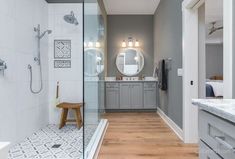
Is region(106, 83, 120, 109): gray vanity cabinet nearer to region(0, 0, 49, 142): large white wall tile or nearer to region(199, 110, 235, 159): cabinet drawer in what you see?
region(0, 0, 49, 142): large white wall tile

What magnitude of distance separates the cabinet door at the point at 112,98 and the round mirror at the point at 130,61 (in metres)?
0.83

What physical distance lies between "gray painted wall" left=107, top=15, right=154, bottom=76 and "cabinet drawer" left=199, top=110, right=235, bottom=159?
506 centimetres

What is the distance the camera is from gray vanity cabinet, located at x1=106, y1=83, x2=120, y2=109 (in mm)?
5592

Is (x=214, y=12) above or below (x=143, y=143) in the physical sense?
above

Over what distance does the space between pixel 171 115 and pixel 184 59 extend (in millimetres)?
1290

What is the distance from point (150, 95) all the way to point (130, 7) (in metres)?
2.36

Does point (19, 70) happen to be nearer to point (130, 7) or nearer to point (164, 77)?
point (164, 77)

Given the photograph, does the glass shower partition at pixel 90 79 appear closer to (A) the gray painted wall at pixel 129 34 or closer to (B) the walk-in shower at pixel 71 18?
(B) the walk-in shower at pixel 71 18

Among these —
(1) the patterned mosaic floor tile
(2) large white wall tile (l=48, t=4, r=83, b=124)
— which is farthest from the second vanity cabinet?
(1) the patterned mosaic floor tile

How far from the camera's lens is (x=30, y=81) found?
342 centimetres

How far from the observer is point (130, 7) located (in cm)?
564

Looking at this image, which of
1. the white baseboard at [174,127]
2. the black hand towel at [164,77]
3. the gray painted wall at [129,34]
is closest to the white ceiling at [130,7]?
the gray painted wall at [129,34]

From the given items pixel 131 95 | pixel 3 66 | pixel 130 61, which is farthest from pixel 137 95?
pixel 3 66

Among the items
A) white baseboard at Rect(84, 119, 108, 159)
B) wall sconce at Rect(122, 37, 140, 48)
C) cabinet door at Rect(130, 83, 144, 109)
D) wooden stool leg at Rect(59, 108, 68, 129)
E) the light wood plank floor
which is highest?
wall sconce at Rect(122, 37, 140, 48)
